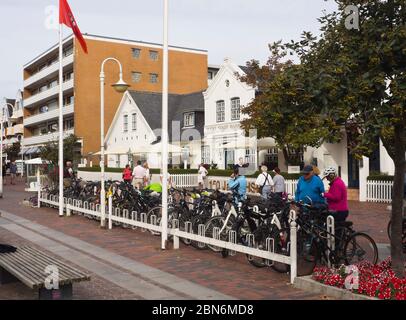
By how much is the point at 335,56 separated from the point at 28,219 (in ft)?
39.8

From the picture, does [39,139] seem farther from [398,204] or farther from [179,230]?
[398,204]

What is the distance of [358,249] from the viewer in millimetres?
7988

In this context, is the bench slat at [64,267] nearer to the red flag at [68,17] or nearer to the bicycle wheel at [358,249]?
the bicycle wheel at [358,249]

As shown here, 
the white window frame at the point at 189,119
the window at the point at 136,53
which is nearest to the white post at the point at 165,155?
the white window frame at the point at 189,119

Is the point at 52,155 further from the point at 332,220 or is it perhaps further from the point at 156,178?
the point at 332,220

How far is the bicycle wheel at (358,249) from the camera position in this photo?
7.96 meters

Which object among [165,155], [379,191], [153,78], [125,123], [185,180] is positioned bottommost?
[379,191]

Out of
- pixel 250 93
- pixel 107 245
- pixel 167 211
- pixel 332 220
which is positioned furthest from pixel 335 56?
pixel 250 93

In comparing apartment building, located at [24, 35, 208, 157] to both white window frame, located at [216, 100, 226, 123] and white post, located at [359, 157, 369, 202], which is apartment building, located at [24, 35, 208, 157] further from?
white post, located at [359, 157, 369, 202]

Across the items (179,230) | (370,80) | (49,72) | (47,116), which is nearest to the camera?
(370,80)

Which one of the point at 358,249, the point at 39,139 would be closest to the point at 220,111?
the point at 358,249

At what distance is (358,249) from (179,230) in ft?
12.7

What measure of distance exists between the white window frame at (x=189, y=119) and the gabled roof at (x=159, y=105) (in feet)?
1.12

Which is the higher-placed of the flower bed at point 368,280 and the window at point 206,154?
the window at point 206,154
